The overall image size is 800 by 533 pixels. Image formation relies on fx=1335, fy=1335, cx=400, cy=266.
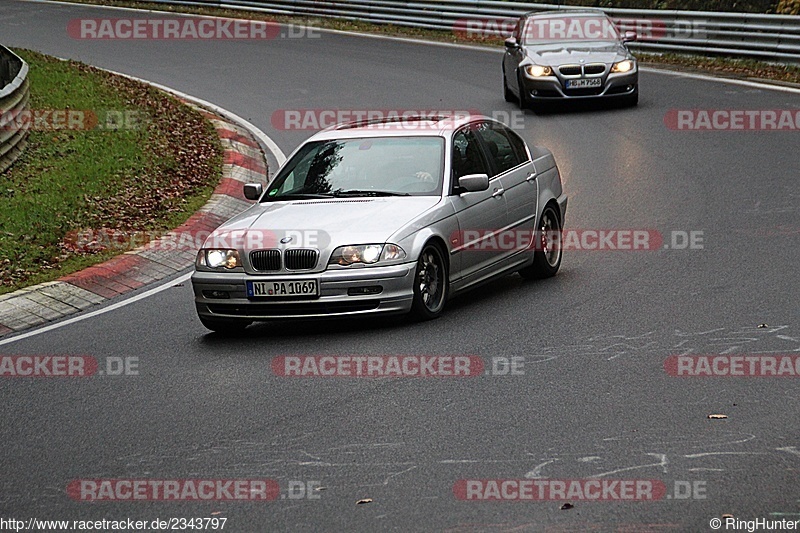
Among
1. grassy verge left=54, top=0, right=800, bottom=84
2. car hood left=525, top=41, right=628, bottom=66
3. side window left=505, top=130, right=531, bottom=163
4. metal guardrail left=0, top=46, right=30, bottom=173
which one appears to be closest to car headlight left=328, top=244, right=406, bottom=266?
side window left=505, top=130, right=531, bottom=163

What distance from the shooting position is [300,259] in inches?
375

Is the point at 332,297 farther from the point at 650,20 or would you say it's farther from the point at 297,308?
the point at 650,20

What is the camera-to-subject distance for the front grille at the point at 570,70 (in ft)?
70.4

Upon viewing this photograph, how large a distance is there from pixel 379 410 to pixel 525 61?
14877 millimetres

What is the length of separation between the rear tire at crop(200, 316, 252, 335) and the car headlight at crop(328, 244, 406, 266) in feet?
2.82

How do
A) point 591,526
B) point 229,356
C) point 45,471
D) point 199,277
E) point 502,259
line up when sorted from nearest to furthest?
point 591,526 → point 45,471 → point 229,356 → point 199,277 → point 502,259

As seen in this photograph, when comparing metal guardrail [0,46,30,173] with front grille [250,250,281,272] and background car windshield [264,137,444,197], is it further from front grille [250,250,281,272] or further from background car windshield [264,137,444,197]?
front grille [250,250,281,272]

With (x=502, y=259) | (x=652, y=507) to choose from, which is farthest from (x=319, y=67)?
(x=652, y=507)

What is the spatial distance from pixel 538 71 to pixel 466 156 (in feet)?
35.8

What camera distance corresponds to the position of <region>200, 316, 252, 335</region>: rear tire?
976cm

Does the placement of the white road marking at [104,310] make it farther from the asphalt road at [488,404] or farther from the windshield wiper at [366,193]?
the windshield wiper at [366,193]

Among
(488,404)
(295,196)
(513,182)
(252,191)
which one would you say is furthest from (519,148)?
(488,404)

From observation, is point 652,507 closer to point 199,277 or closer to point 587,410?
point 587,410

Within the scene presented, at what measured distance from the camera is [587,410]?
7.39 meters
